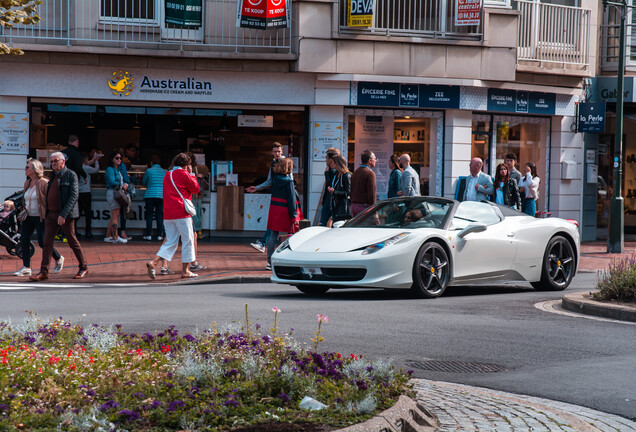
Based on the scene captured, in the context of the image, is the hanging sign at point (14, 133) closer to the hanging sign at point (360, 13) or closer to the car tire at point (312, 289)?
the hanging sign at point (360, 13)

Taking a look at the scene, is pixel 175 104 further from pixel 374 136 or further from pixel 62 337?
pixel 62 337

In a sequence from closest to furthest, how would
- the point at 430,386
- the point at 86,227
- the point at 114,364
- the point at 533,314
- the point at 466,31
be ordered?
the point at 114,364
the point at 430,386
the point at 533,314
the point at 86,227
the point at 466,31

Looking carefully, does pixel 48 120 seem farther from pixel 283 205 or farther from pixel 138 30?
pixel 283 205

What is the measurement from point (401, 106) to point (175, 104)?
507 cm

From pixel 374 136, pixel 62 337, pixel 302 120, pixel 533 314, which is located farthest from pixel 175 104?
pixel 62 337

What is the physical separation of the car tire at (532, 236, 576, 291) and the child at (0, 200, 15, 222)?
9209 millimetres

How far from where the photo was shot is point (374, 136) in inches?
852

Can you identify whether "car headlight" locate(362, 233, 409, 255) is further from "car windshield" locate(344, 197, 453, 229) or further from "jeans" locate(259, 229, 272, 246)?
"jeans" locate(259, 229, 272, 246)

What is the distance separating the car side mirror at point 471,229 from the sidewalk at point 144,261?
3.60 metres

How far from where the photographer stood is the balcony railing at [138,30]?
2041 cm

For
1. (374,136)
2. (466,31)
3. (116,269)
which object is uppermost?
(466,31)

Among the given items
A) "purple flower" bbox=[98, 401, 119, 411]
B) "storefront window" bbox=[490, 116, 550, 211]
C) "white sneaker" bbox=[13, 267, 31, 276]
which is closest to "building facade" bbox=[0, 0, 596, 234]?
"storefront window" bbox=[490, 116, 550, 211]

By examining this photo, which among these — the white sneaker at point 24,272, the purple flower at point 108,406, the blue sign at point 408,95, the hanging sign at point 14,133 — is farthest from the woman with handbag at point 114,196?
the purple flower at point 108,406

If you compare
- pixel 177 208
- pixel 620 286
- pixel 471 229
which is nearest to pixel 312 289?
pixel 471 229
